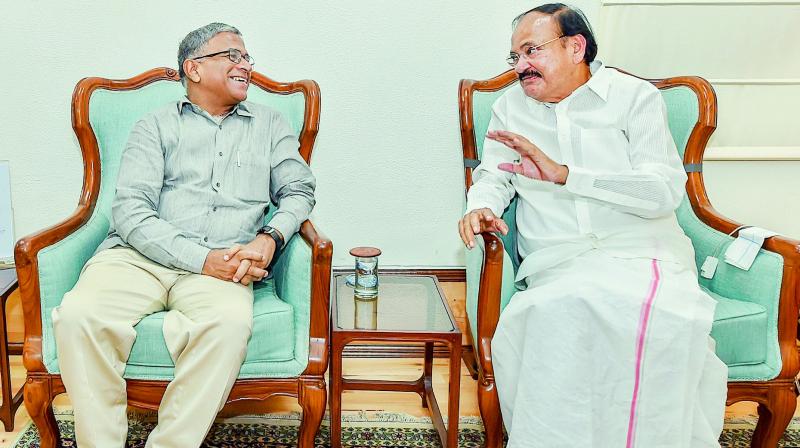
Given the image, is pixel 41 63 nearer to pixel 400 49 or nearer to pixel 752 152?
pixel 400 49

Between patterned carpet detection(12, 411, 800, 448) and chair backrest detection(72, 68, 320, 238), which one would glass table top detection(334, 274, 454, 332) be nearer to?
patterned carpet detection(12, 411, 800, 448)

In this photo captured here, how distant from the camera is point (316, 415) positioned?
6.47 feet

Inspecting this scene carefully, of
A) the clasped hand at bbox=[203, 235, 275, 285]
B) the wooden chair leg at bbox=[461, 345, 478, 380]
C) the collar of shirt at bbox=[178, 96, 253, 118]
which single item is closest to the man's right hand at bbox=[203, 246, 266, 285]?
the clasped hand at bbox=[203, 235, 275, 285]

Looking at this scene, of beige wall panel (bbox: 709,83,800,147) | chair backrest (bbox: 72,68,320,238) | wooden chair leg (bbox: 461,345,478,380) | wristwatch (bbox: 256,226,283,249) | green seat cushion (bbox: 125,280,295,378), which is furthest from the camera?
beige wall panel (bbox: 709,83,800,147)

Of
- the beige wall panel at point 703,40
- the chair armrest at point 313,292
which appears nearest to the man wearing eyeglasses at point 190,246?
the chair armrest at point 313,292

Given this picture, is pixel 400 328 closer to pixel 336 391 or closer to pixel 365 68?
pixel 336 391

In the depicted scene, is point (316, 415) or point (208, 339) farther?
point (316, 415)

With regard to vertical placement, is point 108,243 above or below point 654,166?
below

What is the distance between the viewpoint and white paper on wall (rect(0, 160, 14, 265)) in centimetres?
276

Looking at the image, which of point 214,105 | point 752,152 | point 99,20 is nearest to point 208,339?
point 214,105

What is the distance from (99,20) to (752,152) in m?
2.51

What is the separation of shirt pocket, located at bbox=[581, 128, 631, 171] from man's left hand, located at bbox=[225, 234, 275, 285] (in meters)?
0.95

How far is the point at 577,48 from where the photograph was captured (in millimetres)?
2189

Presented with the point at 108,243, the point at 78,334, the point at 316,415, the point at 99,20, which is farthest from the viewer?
the point at 99,20
